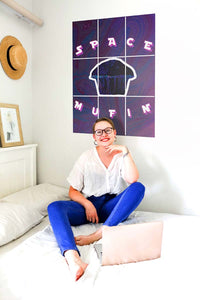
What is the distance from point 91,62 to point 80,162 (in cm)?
88

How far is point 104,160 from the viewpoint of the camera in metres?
2.11

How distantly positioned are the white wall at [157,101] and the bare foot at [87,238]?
0.80m

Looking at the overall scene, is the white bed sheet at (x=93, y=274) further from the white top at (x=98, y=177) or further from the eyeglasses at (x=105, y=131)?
the eyeglasses at (x=105, y=131)

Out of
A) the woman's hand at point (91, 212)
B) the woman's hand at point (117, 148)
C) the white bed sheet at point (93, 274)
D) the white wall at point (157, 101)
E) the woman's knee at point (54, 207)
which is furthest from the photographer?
the white wall at point (157, 101)

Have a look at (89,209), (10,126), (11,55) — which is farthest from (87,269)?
(11,55)

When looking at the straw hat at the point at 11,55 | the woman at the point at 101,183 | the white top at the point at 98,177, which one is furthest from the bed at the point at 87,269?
the straw hat at the point at 11,55

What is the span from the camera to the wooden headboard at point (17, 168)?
7.25 feet

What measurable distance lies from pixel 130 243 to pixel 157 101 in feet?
4.01

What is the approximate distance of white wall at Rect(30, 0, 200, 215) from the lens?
7.24 ft

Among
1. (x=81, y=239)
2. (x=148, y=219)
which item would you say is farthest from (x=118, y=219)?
(x=148, y=219)

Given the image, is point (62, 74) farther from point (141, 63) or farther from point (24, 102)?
point (141, 63)

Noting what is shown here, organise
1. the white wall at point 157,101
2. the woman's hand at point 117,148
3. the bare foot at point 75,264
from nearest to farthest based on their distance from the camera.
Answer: the bare foot at point 75,264 → the woman's hand at point 117,148 → the white wall at point 157,101

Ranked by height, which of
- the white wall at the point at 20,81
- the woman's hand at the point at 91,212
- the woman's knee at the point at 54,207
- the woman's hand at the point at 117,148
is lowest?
the woman's hand at the point at 91,212

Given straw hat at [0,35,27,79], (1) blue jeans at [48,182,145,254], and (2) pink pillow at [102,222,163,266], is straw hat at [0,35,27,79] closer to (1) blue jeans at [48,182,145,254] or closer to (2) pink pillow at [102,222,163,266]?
(1) blue jeans at [48,182,145,254]
